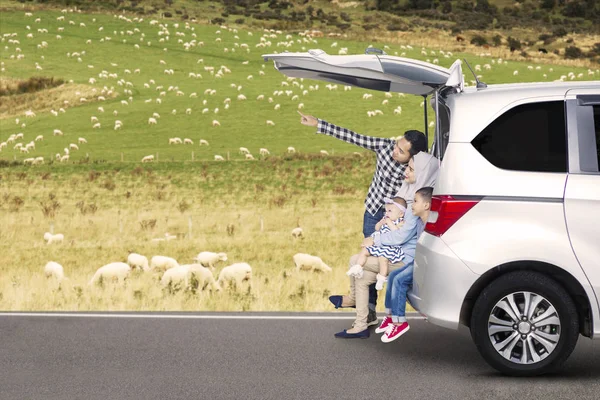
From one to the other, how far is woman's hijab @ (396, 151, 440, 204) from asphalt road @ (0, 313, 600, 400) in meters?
1.32

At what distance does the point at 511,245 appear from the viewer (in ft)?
25.9

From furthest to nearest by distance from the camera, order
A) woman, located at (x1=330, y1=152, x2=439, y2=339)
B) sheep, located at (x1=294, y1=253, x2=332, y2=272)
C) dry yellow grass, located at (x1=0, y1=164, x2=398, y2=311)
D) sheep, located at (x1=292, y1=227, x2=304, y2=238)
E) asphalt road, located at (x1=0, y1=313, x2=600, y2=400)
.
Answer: sheep, located at (x1=292, y1=227, x2=304, y2=238) < sheep, located at (x1=294, y1=253, x2=332, y2=272) < dry yellow grass, located at (x1=0, y1=164, x2=398, y2=311) < woman, located at (x1=330, y1=152, x2=439, y2=339) < asphalt road, located at (x1=0, y1=313, x2=600, y2=400)

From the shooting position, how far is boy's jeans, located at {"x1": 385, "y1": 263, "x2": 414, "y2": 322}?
907 centimetres

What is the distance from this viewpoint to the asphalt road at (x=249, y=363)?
7723 millimetres

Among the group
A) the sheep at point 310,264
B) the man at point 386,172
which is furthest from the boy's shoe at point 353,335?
the sheep at point 310,264

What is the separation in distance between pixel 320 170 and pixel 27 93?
109 ft

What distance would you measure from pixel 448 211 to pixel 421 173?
1321mm

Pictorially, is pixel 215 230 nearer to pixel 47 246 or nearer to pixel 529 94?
pixel 47 246

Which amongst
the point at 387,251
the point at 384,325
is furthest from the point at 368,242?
the point at 384,325

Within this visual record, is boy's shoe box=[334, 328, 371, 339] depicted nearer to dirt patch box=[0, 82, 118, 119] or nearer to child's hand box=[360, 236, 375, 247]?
child's hand box=[360, 236, 375, 247]

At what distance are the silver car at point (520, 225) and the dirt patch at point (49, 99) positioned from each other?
5809 centimetres

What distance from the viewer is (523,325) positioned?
7957 mm

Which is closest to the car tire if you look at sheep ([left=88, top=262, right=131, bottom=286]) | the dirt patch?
sheep ([left=88, top=262, right=131, bottom=286])

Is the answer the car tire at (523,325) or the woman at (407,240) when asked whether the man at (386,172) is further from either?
the car tire at (523,325)
